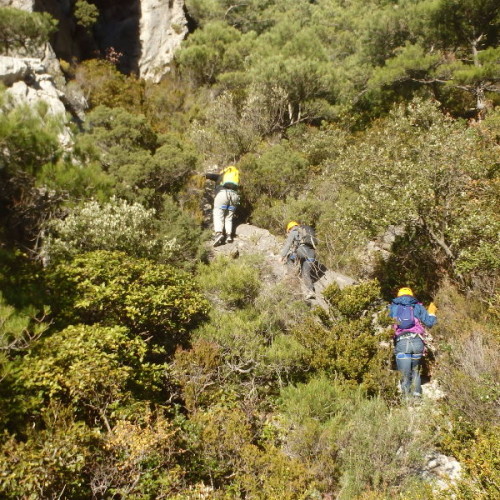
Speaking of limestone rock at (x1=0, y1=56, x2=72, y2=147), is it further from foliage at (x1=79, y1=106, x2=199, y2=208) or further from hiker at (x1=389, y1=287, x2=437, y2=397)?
hiker at (x1=389, y1=287, x2=437, y2=397)

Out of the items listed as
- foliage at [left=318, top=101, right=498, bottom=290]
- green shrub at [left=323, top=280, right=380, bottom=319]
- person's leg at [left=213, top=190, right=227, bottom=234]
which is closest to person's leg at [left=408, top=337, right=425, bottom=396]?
green shrub at [left=323, top=280, right=380, bottom=319]

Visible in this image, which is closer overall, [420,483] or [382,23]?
[420,483]

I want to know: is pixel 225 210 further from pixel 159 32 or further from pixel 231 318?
pixel 159 32

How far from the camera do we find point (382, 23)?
17.2 m

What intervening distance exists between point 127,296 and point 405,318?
180 inches

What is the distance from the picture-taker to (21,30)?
13.8m

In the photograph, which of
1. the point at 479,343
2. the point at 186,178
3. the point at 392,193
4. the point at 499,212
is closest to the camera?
the point at 479,343

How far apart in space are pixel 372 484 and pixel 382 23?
18.2 metres

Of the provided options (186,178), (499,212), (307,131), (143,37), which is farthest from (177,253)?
(143,37)

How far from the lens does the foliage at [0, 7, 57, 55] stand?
43.9 ft

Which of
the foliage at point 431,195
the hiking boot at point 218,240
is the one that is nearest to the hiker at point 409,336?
the foliage at point 431,195

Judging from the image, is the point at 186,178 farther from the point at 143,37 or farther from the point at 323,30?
the point at 323,30

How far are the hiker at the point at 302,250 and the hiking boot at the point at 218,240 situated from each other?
1.99 m

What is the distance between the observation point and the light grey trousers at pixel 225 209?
35.2 feet
